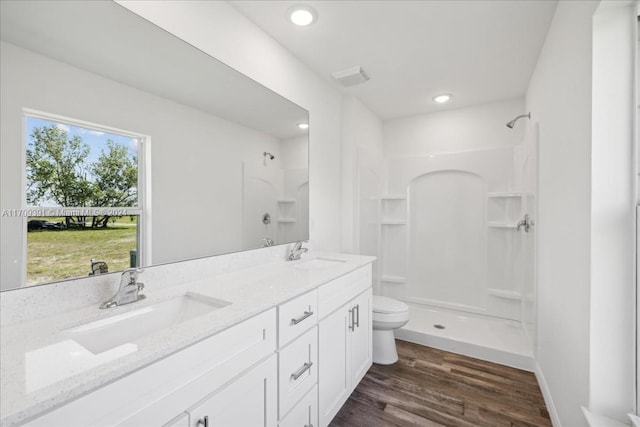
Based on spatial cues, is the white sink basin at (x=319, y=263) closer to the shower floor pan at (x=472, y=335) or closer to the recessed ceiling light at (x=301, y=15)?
the shower floor pan at (x=472, y=335)

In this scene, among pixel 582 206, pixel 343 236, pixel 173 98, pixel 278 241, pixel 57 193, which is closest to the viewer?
pixel 57 193

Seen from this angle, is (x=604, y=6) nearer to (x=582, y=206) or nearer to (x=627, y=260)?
(x=582, y=206)

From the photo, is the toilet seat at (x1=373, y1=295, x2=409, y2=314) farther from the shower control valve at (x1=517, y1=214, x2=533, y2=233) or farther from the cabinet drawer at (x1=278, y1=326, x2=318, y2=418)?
the shower control valve at (x1=517, y1=214, x2=533, y2=233)

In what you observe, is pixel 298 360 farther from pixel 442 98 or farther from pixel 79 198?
pixel 442 98

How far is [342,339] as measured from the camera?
1.79 meters

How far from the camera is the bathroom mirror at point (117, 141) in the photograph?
0.97 meters

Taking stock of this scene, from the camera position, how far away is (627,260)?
41.7 inches

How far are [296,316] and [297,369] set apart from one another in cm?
25

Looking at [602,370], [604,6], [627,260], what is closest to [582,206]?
[627,260]

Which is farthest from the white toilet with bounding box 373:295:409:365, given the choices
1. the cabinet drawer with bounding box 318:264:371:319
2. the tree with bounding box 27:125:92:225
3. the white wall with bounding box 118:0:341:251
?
the tree with bounding box 27:125:92:225

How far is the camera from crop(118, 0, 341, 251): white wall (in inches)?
57.1

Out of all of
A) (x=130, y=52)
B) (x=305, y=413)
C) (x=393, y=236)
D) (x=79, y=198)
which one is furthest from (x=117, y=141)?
(x=393, y=236)

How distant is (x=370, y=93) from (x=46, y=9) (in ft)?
8.12

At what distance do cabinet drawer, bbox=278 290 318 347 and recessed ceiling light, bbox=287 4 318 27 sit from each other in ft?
5.47
